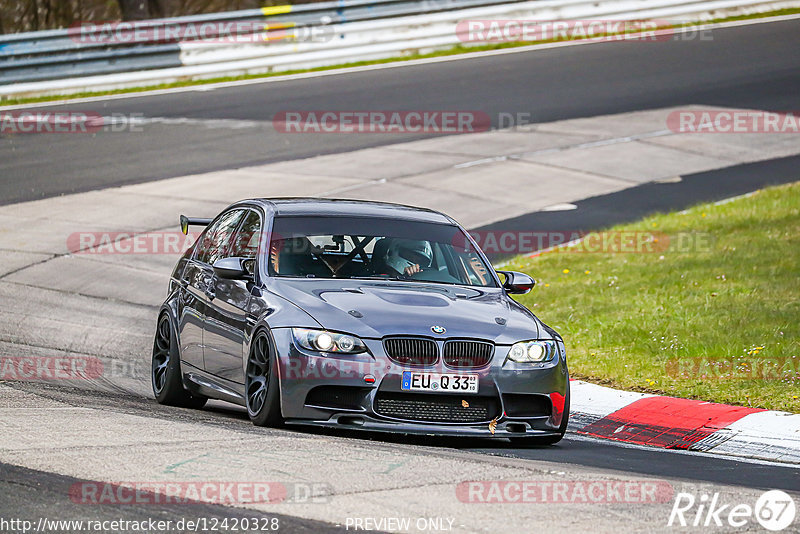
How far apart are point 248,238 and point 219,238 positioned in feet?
2.05

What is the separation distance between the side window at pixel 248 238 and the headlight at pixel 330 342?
143 centimetres

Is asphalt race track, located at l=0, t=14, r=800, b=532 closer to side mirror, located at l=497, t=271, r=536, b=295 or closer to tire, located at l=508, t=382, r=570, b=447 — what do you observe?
tire, located at l=508, t=382, r=570, b=447

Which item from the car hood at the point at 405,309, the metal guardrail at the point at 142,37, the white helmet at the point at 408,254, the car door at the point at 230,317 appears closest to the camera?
the car hood at the point at 405,309

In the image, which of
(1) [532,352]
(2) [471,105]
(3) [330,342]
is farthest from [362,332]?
(2) [471,105]

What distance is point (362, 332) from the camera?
7.87 metres

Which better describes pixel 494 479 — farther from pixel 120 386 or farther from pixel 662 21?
pixel 662 21

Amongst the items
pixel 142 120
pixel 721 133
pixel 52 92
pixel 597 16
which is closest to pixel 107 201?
pixel 142 120

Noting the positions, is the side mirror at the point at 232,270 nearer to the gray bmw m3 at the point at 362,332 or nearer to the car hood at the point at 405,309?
the gray bmw m3 at the point at 362,332

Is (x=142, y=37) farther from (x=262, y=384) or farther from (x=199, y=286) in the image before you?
(x=262, y=384)

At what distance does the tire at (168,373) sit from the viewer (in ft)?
31.7

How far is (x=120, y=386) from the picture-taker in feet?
34.5

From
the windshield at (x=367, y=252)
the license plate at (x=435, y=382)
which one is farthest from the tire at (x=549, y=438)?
the windshield at (x=367, y=252)

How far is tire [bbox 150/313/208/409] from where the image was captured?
31.7ft

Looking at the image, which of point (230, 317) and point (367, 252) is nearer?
point (230, 317)
